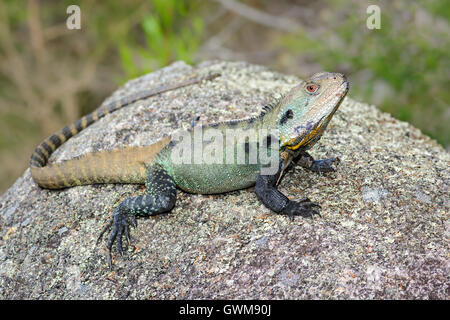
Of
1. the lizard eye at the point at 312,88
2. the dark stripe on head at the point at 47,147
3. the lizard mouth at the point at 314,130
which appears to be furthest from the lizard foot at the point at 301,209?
the dark stripe on head at the point at 47,147

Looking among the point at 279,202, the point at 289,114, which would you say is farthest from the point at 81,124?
the point at 279,202

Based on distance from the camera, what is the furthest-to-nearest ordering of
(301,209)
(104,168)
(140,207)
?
1. (104,168)
2. (140,207)
3. (301,209)

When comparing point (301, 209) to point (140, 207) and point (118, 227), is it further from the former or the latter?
point (118, 227)

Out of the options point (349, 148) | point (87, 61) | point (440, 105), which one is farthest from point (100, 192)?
point (87, 61)

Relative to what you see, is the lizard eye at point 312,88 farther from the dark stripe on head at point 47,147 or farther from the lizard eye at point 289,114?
the dark stripe on head at point 47,147

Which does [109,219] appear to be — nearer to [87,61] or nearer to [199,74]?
[199,74]

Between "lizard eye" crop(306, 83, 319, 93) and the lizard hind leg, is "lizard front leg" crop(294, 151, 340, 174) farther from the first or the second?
the lizard hind leg
